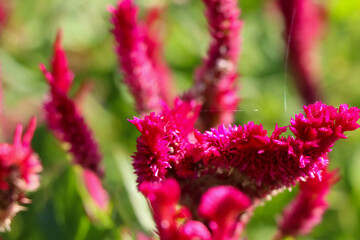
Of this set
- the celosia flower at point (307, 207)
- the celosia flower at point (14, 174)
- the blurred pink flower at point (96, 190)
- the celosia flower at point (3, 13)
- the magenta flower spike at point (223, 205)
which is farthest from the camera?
the celosia flower at point (3, 13)

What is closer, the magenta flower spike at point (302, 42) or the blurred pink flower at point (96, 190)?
the blurred pink flower at point (96, 190)

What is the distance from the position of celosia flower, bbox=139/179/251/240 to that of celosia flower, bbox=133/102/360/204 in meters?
0.04

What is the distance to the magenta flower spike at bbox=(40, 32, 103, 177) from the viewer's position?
67 centimetres

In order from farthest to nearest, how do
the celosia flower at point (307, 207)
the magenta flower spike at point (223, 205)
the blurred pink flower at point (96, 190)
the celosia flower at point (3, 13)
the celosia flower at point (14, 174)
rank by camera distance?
1. the celosia flower at point (3, 13)
2. the blurred pink flower at point (96, 190)
3. the celosia flower at point (307, 207)
4. the celosia flower at point (14, 174)
5. the magenta flower spike at point (223, 205)

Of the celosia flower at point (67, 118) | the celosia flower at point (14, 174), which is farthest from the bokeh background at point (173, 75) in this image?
the celosia flower at point (14, 174)

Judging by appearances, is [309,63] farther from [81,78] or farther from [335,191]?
[81,78]

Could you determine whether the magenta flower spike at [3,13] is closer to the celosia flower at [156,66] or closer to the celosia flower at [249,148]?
the celosia flower at [156,66]

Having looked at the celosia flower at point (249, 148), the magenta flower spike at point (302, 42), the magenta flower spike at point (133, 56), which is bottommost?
the celosia flower at point (249, 148)

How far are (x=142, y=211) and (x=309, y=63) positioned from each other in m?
0.50

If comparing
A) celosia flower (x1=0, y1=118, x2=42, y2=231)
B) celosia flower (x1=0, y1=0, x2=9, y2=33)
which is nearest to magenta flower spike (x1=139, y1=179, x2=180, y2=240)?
celosia flower (x1=0, y1=118, x2=42, y2=231)

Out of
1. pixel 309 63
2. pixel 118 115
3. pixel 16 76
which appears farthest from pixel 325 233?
pixel 16 76

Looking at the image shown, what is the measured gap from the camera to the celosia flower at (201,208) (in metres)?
0.45

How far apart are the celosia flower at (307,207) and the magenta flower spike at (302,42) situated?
33 cm

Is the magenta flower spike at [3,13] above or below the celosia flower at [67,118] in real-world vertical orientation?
above
